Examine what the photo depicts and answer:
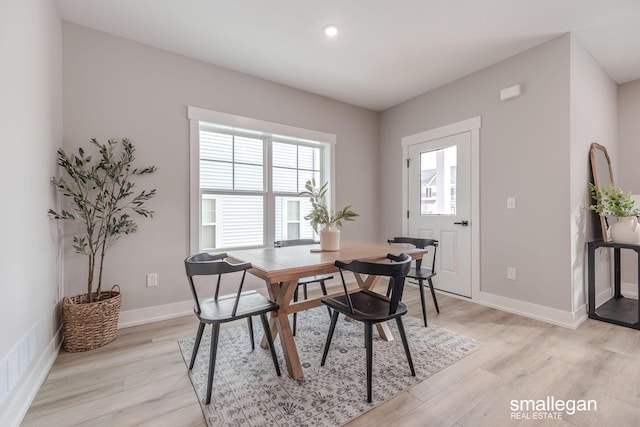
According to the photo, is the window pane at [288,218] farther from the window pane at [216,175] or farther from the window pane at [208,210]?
the window pane at [208,210]

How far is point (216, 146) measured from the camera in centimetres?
320

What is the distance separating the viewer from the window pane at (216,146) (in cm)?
313

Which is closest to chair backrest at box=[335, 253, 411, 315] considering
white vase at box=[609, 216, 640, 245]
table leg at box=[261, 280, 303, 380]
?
table leg at box=[261, 280, 303, 380]

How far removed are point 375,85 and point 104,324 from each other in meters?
3.68

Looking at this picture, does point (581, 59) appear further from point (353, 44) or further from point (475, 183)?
point (353, 44)

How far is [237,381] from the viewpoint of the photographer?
5.79ft

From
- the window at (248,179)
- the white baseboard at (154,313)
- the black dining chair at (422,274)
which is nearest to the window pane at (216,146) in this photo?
the window at (248,179)

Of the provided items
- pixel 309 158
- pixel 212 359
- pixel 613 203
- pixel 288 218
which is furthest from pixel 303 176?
pixel 613 203

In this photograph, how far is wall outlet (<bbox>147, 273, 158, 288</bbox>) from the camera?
8.86ft

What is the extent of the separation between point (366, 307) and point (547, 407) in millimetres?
1057

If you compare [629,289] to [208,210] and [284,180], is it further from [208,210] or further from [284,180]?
[208,210]

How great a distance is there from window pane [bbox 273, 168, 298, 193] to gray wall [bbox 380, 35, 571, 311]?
207 cm

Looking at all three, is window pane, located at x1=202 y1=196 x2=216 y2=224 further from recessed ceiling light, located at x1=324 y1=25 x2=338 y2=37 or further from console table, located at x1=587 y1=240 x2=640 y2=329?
console table, located at x1=587 y1=240 x2=640 y2=329

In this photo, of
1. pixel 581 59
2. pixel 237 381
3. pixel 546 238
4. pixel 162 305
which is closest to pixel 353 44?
pixel 581 59
